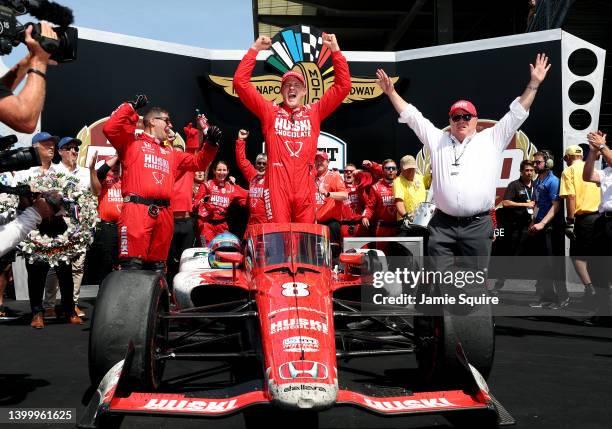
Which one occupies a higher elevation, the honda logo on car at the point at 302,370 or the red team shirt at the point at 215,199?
the red team shirt at the point at 215,199

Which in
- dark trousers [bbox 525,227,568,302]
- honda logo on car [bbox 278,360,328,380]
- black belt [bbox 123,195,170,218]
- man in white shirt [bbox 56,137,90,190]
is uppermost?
man in white shirt [bbox 56,137,90,190]

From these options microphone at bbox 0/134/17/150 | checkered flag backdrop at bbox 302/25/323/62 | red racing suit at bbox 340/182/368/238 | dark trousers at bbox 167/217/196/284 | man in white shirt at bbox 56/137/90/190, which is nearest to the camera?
microphone at bbox 0/134/17/150

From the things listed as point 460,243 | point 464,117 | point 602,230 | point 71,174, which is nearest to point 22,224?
point 460,243

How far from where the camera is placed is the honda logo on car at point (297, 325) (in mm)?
3162

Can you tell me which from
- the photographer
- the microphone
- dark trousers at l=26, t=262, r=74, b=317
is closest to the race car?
the photographer

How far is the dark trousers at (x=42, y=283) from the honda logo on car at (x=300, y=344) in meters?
4.13

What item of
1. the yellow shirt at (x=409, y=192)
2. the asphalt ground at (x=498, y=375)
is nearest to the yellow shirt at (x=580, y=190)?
the asphalt ground at (x=498, y=375)

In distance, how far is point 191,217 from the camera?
8453mm

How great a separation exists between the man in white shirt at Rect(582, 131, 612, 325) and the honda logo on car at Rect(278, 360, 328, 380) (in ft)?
14.1

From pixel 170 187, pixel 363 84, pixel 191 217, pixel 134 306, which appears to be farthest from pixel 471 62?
pixel 134 306

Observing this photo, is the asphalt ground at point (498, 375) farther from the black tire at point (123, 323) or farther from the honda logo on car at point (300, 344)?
the honda logo on car at point (300, 344)

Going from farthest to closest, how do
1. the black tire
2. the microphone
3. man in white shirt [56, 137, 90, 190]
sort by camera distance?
man in white shirt [56, 137, 90, 190] < the microphone < the black tire

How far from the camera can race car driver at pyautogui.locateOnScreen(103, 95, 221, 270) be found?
5.45m

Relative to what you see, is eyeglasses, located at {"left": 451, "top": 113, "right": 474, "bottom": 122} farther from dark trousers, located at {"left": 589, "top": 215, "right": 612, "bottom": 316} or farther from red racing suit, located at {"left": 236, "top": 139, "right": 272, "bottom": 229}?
dark trousers, located at {"left": 589, "top": 215, "right": 612, "bottom": 316}
